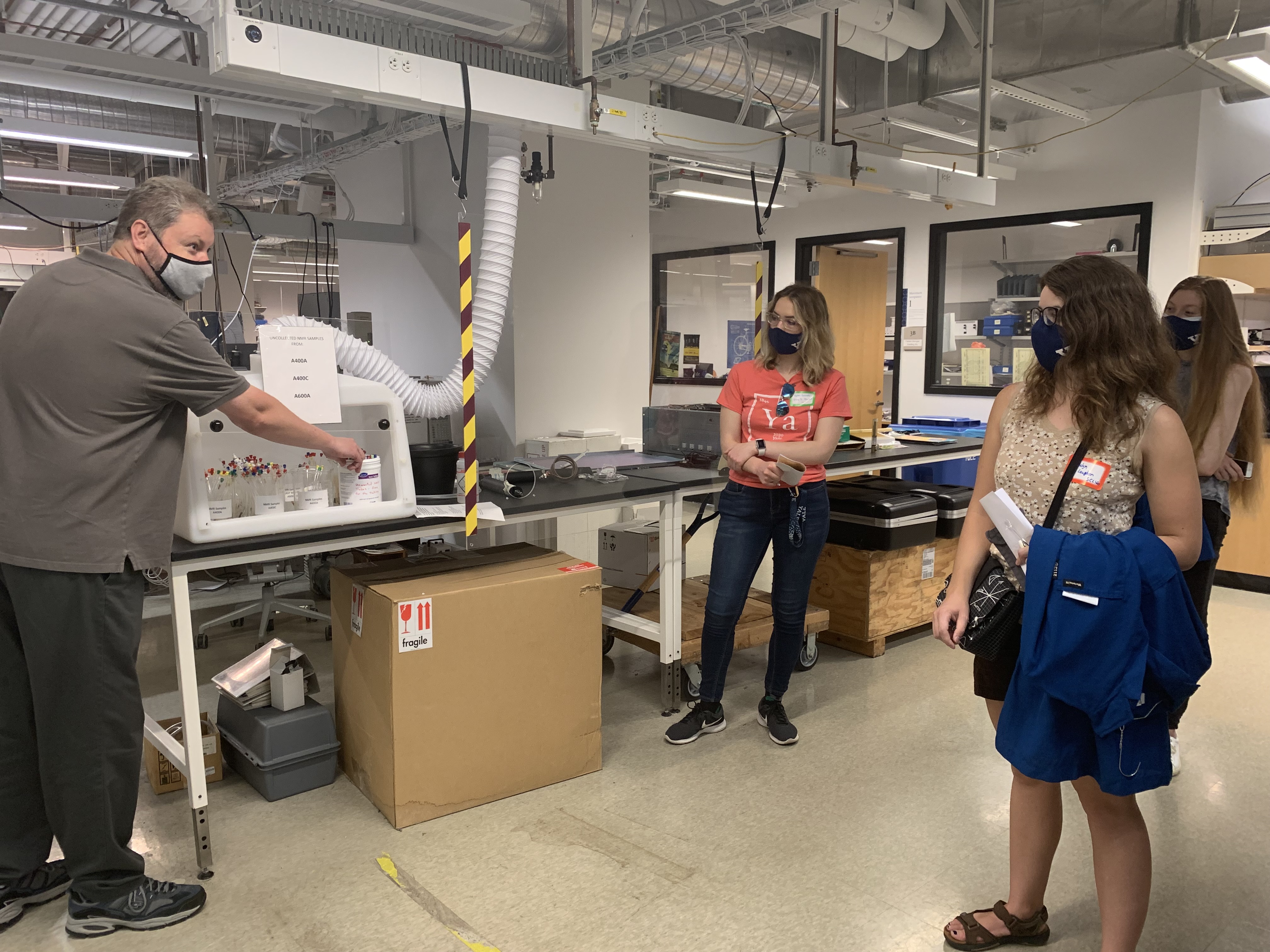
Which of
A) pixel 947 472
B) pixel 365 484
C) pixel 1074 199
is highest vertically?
pixel 1074 199

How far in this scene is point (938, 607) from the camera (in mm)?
1799

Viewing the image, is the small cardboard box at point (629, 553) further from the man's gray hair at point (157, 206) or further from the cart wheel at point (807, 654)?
the man's gray hair at point (157, 206)

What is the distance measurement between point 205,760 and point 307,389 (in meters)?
1.15

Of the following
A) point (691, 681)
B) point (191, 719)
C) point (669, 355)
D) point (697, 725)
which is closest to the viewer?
point (191, 719)

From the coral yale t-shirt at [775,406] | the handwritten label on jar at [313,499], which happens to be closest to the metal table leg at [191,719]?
the handwritten label on jar at [313,499]

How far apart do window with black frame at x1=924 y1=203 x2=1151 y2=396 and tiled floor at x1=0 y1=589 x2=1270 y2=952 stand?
3944 mm

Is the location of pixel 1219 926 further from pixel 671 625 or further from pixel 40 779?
pixel 40 779

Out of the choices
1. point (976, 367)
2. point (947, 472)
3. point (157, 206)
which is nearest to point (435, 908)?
point (157, 206)

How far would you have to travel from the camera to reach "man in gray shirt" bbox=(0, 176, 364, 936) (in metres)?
1.82

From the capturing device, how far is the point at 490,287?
9.54 feet

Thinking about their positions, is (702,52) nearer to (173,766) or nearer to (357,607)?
(357,607)

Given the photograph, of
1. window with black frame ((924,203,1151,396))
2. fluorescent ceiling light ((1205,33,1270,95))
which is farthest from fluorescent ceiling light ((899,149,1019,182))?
window with black frame ((924,203,1151,396))

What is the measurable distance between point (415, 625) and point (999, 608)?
1.43 metres

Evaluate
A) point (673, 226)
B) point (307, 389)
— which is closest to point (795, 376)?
point (307, 389)
